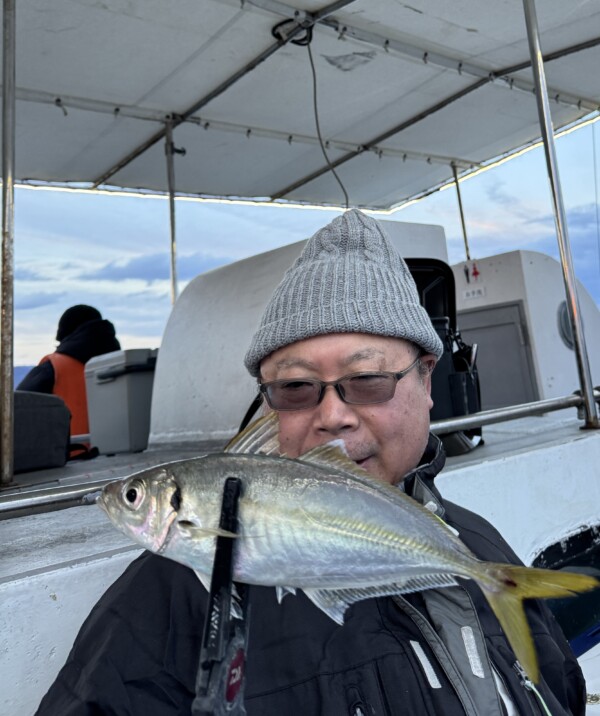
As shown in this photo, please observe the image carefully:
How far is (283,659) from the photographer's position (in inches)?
43.7

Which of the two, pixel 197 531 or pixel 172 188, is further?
pixel 172 188

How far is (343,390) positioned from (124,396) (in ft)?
12.4

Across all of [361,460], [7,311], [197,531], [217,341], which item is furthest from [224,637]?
[217,341]

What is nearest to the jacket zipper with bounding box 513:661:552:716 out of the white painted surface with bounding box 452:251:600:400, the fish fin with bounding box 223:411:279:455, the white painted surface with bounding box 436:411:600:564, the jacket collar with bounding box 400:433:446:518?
the jacket collar with bounding box 400:433:446:518

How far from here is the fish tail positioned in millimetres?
769

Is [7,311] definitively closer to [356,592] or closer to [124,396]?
[356,592]

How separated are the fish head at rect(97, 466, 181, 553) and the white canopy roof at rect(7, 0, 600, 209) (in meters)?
3.69

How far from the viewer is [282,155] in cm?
609

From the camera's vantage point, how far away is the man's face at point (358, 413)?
1249mm

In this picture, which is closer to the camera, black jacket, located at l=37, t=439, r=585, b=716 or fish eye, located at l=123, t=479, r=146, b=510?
fish eye, located at l=123, t=479, r=146, b=510

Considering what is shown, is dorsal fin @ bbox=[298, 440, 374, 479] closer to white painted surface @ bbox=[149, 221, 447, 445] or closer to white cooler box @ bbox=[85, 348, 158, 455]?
white painted surface @ bbox=[149, 221, 447, 445]

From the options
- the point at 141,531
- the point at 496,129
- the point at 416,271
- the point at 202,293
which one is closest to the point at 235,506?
the point at 141,531

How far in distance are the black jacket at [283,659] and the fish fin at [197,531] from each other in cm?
37

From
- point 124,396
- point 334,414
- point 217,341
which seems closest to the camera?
point 334,414
